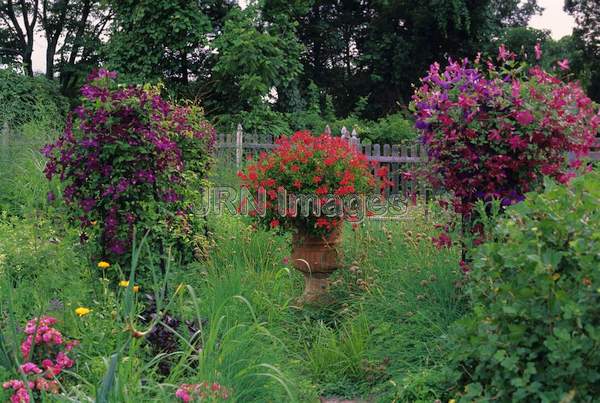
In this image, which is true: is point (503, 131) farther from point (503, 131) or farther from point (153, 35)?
point (153, 35)

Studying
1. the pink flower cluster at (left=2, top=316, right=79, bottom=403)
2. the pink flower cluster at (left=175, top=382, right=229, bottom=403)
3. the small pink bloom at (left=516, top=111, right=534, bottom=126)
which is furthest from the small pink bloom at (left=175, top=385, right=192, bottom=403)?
the small pink bloom at (left=516, top=111, right=534, bottom=126)

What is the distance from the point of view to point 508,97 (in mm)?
4445

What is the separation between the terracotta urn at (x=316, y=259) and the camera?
5613 millimetres

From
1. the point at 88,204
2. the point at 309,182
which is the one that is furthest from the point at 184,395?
the point at 309,182

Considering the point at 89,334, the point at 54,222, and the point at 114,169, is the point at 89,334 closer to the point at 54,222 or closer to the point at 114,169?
the point at 114,169

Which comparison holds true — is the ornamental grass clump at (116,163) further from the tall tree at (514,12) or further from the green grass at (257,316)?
the tall tree at (514,12)

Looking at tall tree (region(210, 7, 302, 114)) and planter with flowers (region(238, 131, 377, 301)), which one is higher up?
tall tree (region(210, 7, 302, 114))

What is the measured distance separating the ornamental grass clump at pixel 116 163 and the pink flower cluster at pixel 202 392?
6.35ft

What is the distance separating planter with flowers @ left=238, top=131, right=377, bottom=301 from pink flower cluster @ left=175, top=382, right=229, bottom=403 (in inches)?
105

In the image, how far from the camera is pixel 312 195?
5355mm

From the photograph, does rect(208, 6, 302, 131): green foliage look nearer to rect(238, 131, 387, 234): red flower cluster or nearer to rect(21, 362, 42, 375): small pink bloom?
rect(238, 131, 387, 234): red flower cluster

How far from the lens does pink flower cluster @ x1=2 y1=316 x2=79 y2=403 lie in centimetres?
282

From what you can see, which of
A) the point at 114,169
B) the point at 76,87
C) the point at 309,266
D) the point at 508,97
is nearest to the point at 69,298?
the point at 114,169

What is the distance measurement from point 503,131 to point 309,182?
1623 mm
